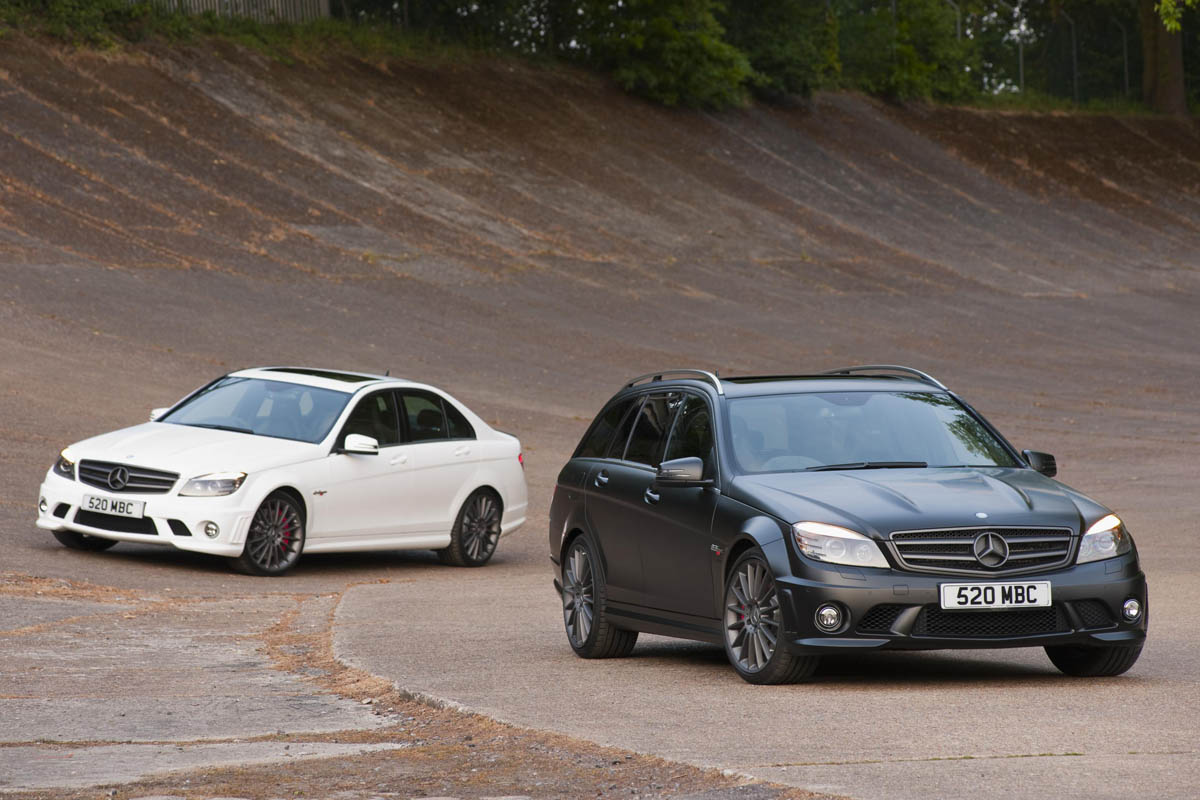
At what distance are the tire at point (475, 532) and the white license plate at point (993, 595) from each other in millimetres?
8832

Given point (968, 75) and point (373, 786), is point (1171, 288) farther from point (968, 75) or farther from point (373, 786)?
point (373, 786)

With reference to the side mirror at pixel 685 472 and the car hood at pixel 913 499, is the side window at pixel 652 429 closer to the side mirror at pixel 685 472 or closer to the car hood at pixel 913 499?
the side mirror at pixel 685 472

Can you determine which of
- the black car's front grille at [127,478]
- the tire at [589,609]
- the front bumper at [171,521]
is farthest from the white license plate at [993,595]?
the black car's front grille at [127,478]

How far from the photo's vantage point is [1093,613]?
855cm

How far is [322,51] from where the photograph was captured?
5241cm

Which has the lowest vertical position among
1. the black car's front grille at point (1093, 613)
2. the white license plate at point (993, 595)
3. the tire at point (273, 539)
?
the tire at point (273, 539)

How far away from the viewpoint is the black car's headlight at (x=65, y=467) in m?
14.9

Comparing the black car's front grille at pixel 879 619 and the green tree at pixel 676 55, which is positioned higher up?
the green tree at pixel 676 55

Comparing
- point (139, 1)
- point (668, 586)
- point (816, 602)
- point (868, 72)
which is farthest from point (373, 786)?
point (868, 72)

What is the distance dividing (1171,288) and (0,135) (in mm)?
30813

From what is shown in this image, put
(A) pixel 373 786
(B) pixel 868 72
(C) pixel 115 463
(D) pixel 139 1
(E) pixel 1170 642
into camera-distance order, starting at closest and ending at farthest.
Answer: (A) pixel 373 786 < (E) pixel 1170 642 < (C) pixel 115 463 < (D) pixel 139 1 < (B) pixel 868 72

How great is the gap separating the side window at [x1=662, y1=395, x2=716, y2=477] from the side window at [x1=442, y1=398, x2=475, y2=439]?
6.97 meters

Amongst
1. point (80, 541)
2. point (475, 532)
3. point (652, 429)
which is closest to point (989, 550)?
point (652, 429)

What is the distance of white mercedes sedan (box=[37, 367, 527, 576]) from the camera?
14.4 metres
